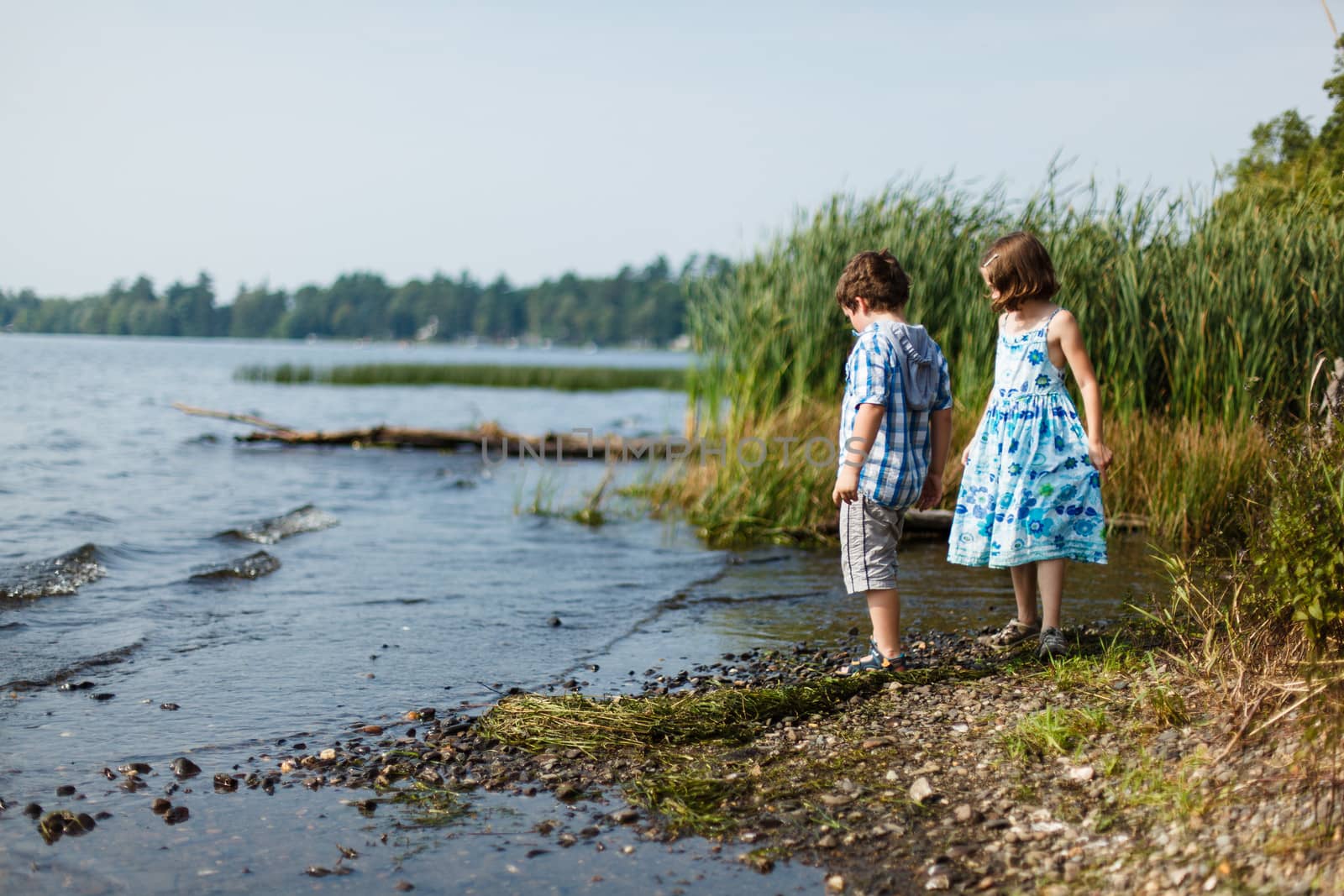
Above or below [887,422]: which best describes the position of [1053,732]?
below

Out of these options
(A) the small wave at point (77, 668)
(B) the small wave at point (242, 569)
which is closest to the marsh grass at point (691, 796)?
(A) the small wave at point (77, 668)

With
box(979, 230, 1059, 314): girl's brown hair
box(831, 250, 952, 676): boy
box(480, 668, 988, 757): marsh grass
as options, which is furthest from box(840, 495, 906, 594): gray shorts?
box(979, 230, 1059, 314): girl's brown hair

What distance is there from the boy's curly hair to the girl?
577mm

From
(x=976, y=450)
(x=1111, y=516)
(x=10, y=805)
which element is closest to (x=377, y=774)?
(x=10, y=805)

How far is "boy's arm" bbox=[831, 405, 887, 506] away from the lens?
4613mm

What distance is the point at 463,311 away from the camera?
492 feet

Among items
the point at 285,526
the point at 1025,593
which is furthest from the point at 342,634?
the point at 285,526

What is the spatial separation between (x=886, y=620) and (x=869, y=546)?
1.18 feet

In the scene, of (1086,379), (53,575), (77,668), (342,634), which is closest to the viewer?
(1086,379)

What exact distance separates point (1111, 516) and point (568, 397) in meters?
28.1

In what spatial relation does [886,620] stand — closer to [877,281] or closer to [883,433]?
[883,433]

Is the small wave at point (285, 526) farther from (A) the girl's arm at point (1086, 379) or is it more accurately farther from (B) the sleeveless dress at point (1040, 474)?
(A) the girl's arm at point (1086, 379)

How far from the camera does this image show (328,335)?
151250 millimetres

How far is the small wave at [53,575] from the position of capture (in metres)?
7.34
